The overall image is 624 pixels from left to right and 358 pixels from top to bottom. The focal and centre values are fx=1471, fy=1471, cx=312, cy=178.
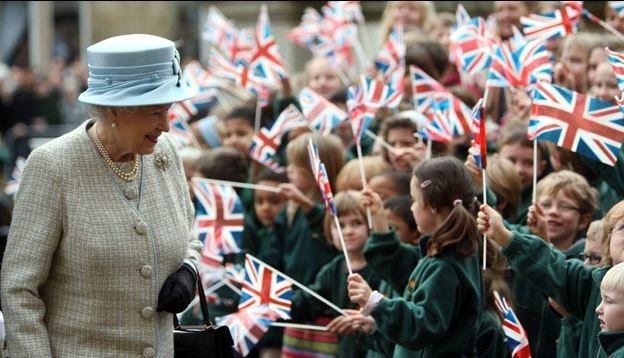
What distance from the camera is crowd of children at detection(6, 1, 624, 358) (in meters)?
5.65

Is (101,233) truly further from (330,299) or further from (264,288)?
(330,299)

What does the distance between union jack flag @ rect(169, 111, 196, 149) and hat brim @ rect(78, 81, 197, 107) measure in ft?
15.7

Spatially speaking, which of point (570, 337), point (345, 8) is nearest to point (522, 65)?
point (570, 337)

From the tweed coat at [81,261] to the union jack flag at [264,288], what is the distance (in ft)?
6.30

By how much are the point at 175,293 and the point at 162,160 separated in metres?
0.47

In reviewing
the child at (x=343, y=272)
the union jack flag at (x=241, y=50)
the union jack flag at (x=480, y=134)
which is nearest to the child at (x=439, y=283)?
the union jack flag at (x=480, y=134)

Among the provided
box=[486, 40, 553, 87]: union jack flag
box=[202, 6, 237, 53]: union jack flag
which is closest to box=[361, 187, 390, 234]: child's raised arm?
box=[486, 40, 553, 87]: union jack flag

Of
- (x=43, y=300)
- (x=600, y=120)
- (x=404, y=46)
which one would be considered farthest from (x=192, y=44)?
(x=43, y=300)

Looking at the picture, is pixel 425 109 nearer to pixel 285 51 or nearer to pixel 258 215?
pixel 258 215

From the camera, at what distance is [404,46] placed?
875 cm

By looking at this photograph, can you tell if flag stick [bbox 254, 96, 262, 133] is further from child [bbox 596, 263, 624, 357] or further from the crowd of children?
child [bbox 596, 263, 624, 357]

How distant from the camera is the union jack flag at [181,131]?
31.2ft

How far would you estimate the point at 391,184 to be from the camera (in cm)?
714

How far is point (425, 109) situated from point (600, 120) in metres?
1.69
